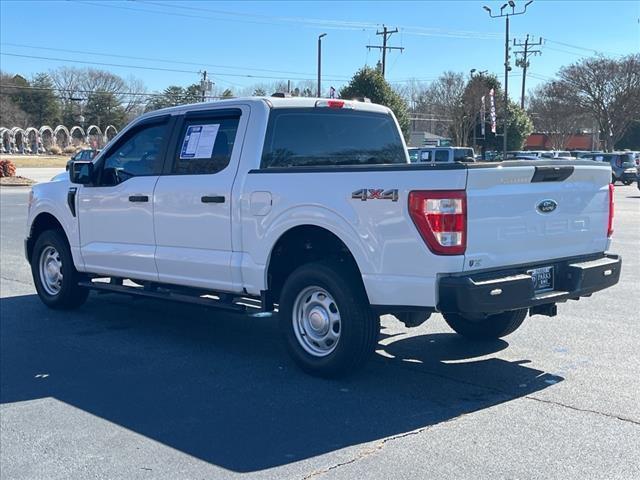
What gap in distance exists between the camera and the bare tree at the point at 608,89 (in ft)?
186

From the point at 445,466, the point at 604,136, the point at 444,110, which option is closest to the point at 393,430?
the point at 445,466

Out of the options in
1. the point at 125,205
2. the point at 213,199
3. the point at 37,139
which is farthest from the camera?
the point at 37,139

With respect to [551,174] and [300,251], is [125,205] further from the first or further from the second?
[551,174]

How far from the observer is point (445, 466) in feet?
13.5

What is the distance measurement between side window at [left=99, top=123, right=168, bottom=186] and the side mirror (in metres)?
0.13

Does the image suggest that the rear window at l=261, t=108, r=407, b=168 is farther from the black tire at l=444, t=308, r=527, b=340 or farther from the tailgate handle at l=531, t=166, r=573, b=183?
the tailgate handle at l=531, t=166, r=573, b=183

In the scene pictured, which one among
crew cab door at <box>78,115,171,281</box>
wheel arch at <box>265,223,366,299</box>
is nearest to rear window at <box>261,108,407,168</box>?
wheel arch at <box>265,223,366,299</box>

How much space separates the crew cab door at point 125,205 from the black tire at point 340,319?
1.80m

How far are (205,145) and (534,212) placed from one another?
2956mm

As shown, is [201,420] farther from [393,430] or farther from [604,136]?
[604,136]

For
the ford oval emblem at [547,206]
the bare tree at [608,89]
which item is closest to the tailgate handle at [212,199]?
the ford oval emblem at [547,206]

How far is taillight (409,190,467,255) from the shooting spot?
4863mm

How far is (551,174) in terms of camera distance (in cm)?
539

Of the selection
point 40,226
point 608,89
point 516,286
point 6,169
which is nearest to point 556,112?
point 608,89
